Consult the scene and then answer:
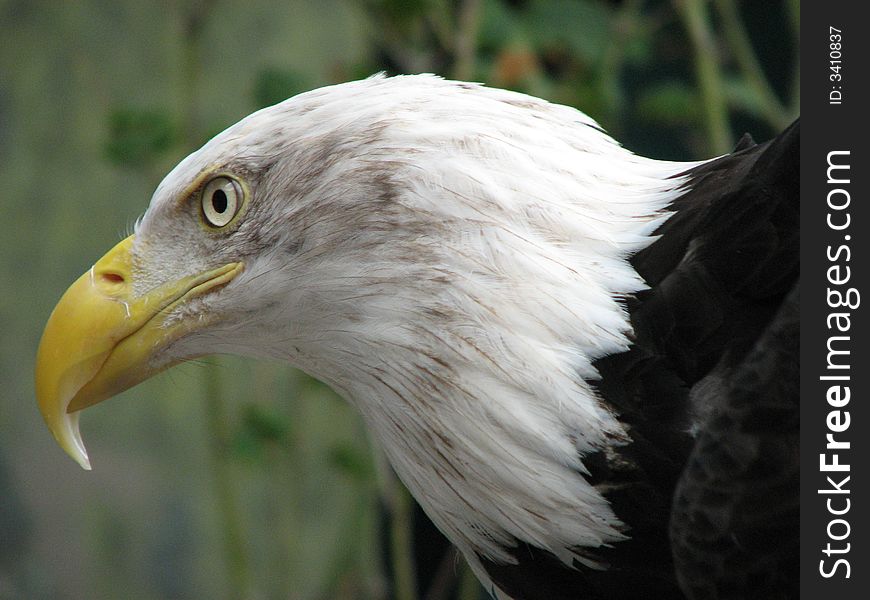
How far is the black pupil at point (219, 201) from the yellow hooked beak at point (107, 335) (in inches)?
3.6

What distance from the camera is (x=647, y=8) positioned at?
148 inches

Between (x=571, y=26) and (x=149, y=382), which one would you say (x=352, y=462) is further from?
(x=571, y=26)

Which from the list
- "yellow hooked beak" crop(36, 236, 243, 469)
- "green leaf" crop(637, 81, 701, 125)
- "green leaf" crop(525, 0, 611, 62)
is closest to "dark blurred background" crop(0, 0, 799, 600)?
"green leaf" crop(637, 81, 701, 125)

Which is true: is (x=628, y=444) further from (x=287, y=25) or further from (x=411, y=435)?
(x=287, y=25)

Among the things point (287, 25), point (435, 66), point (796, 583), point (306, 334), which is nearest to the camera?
point (796, 583)

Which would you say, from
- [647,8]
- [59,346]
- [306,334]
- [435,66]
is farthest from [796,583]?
[647,8]

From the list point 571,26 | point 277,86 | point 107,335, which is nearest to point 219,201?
point 107,335

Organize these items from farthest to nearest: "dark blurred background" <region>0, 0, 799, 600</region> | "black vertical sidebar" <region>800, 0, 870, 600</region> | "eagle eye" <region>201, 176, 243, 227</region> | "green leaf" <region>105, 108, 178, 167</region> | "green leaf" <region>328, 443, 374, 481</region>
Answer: "dark blurred background" <region>0, 0, 799, 600</region>, "green leaf" <region>328, 443, 374, 481</region>, "green leaf" <region>105, 108, 178, 167</region>, "eagle eye" <region>201, 176, 243, 227</region>, "black vertical sidebar" <region>800, 0, 870, 600</region>

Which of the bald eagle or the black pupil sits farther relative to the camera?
the black pupil

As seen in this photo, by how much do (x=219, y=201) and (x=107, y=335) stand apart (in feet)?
0.92

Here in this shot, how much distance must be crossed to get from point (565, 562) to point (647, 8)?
271cm

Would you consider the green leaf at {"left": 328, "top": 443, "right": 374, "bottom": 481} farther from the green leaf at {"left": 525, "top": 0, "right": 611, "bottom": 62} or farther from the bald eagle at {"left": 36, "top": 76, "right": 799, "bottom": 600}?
the bald eagle at {"left": 36, "top": 76, "right": 799, "bottom": 600}

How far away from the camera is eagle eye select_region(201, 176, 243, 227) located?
1.69 metres

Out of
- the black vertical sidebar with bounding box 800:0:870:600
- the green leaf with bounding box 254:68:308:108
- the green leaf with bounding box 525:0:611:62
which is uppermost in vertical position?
the green leaf with bounding box 525:0:611:62
